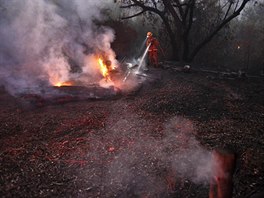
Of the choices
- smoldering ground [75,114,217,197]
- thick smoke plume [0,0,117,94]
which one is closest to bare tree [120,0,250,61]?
thick smoke plume [0,0,117,94]

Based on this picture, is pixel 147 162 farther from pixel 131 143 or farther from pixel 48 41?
pixel 48 41

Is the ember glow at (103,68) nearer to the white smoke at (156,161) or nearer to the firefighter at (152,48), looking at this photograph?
the firefighter at (152,48)

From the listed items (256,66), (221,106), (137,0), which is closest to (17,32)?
(137,0)

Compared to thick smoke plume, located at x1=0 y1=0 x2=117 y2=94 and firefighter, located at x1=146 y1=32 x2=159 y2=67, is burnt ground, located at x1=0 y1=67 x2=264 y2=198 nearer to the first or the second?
thick smoke plume, located at x1=0 y1=0 x2=117 y2=94

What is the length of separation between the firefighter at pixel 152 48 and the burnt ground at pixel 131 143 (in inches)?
137

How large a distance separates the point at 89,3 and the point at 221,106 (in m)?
8.81

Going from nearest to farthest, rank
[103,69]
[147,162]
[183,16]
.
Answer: [147,162] → [103,69] → [183,16]

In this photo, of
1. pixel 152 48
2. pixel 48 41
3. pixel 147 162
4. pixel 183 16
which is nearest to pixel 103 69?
pixel 152 48

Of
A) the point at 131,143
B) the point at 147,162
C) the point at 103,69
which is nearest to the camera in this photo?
the point at 147,162

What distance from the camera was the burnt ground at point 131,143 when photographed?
14.7ft

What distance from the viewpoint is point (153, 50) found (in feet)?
41.0

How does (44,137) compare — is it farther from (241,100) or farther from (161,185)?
(241,100)

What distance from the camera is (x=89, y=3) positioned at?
509 inches

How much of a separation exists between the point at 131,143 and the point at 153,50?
7.52 metres
